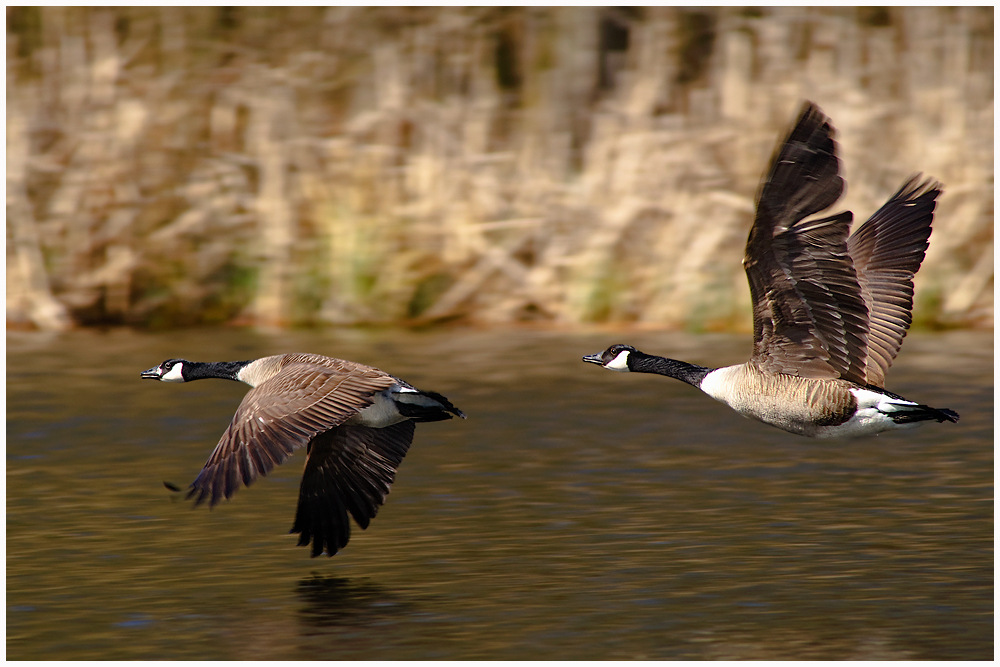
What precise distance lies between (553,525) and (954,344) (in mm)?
7648

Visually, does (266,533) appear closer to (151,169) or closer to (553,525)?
(553,525)

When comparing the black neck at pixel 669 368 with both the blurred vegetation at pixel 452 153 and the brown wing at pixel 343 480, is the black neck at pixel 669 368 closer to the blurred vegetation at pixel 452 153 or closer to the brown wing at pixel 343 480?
the brown wing at pixel 343 480

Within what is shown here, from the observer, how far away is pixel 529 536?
28.1 feet

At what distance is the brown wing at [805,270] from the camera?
20.5 feet

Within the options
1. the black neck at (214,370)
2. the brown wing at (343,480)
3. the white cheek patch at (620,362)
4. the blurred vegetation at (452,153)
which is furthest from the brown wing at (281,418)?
the blurred vegetation at (452,153)

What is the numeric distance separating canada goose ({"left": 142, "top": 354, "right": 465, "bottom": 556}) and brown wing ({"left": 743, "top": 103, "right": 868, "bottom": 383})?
183 cm

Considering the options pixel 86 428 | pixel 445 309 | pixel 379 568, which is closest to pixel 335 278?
pixel 445 309

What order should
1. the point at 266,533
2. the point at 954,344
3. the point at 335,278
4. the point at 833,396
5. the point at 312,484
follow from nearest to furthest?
the point at 833,396 → the point at 312,484 → the point at 266,533 → the point at 954,344 → the point at 335,278

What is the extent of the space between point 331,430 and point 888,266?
3.58 meters

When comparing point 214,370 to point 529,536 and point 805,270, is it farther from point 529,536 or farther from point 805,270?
point 805,270

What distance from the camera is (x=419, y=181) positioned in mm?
15594

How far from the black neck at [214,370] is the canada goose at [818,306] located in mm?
2430

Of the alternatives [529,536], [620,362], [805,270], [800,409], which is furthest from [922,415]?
[529,536]

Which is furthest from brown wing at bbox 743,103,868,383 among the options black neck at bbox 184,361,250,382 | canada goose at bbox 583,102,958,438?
black neck at bbox 184,361,250,382
